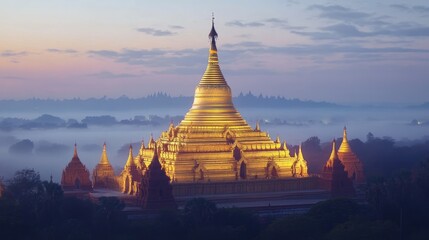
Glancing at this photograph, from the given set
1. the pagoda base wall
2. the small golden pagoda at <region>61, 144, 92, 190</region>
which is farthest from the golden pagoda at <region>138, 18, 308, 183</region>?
the small golden pagoda at <region>61, 144, 92, 190</region>

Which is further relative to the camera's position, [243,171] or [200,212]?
[243,171]

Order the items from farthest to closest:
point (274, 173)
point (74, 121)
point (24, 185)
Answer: point (74, 121) < point (274, 173) < point (24, 185)

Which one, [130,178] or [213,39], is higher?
[213,39]

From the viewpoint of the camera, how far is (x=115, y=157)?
82375 millimetres

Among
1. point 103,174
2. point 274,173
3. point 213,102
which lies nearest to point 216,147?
point 213,102

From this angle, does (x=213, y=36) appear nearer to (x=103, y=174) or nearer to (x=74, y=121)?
(x=103, y=174)

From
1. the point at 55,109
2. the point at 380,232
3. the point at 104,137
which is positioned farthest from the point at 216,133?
the point at 55,109

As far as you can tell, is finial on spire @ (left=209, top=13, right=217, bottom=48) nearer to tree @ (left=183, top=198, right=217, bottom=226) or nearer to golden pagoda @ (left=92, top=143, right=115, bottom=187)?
golden pagoda @ (left=92, top=143, right=115, bottom=187)

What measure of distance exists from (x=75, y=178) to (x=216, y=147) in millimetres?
8334

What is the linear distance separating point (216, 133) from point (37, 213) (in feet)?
41.5

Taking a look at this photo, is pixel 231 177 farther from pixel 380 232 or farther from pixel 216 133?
pixel 380 232

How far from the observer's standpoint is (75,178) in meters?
50.4

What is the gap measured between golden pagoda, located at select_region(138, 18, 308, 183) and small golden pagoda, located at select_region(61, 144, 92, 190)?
328 centimetres

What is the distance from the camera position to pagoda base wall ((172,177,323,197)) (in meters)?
46.1
